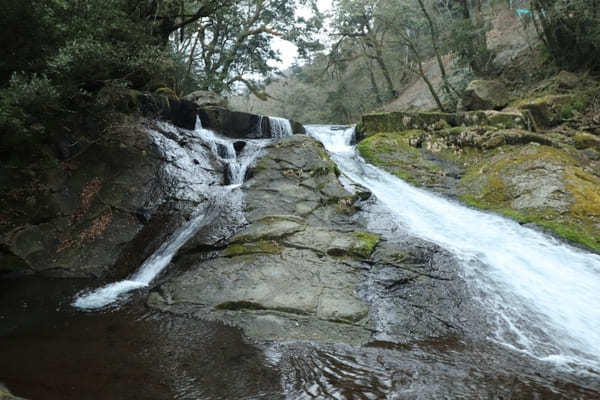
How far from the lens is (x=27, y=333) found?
428cm

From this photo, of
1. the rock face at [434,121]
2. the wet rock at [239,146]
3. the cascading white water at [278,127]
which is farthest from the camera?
the cascading white water at [278,127]

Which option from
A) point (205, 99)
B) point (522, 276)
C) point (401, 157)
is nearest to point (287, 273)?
point (522, 276)

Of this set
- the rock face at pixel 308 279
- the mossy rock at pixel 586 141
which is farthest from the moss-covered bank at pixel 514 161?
the rock face at pixel 308 279

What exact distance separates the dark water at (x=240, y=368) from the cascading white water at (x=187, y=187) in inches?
49.6

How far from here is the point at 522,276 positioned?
511cm

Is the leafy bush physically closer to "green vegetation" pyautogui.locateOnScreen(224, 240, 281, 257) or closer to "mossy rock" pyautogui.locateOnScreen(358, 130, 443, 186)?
"mossy rock" pyautogui.locateOnScreen(358, 130, 443, 186)

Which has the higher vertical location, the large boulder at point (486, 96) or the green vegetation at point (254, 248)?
the large boulder at point (486, 96)

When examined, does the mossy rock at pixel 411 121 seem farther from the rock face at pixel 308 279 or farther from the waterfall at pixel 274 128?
the rock face at pixel 308 279

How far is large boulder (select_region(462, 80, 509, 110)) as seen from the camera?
44.3 ft

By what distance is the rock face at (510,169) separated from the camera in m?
6.79

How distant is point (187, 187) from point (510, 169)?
332 inches

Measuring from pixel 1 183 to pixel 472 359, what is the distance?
28.5 ft

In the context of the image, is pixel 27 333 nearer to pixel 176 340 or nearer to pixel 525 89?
pixel 176 340

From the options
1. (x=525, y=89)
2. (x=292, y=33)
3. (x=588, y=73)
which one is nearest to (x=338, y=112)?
(x=292, y=33)
